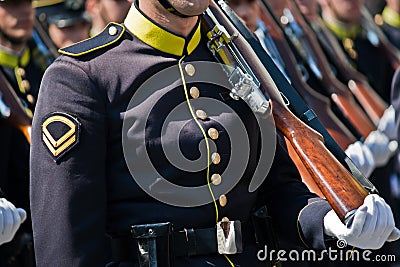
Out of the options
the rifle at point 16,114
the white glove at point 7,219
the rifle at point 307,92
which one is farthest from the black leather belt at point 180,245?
the rifle at point 307,92

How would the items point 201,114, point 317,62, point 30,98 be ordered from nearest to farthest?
point 201,114 < point 30,98 < point 317,62

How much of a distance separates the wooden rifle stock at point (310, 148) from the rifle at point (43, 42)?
2.61 m

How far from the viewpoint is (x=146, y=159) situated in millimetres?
3107

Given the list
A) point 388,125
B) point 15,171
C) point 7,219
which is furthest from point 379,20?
point 7,219

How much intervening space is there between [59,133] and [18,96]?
2.18 metres

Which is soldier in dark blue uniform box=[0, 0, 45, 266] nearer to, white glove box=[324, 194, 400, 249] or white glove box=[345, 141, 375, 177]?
white glove box=[345, 141, 375, 177]

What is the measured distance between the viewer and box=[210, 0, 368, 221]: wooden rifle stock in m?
3.07

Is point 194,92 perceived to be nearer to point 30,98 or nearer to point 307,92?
point 30,98

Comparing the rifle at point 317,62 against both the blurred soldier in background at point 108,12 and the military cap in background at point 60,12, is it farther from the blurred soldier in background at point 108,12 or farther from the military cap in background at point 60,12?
the military cap in background at point 60,12

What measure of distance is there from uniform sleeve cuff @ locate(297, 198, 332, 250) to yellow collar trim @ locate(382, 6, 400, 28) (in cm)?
453

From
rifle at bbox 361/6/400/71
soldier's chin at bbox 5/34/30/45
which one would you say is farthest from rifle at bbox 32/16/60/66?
rifle at bbox 361/6/400/71

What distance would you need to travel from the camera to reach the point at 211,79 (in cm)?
331

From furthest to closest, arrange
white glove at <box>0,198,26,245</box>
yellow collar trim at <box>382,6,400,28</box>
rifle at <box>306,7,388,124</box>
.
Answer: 1. yellow collar trim at <box>382,6,400,28</box>
2. rifle at <box>306,7,388,124</box>
3. white glove at <box>0,198,26,245</box>

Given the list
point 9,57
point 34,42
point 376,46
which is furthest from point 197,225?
point 376,46
